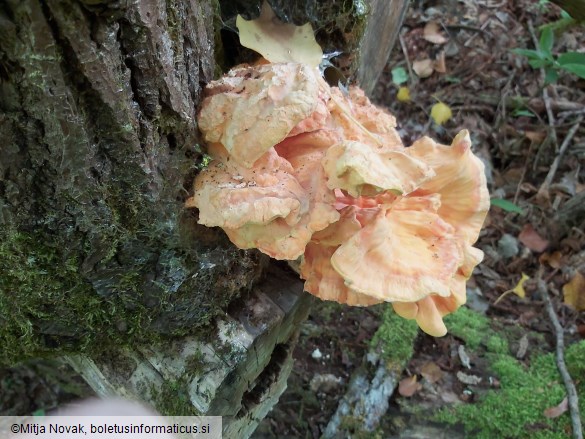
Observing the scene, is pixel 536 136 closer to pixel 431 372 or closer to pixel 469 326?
pixel 469 326

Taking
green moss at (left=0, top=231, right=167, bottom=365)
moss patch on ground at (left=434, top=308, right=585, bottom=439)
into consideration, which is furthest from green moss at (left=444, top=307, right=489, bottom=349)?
green moss at (left=0, top=231, right=167, bottom=365)

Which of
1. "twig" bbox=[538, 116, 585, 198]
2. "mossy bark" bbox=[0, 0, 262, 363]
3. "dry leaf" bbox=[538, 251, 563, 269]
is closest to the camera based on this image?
"mossy bark" bbox=[0, 0, 262, 363]

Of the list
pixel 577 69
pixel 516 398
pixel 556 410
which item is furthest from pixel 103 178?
pixel 577 69

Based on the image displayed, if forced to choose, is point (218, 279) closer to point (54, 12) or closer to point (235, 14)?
point (235, 14)

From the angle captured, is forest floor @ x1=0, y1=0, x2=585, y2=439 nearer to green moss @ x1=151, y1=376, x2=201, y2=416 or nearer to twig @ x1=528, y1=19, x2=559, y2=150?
twig @ x1=528, y1=19, x2=559, y2=150

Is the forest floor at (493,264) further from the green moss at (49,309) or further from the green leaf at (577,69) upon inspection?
the green moss at (49,309)

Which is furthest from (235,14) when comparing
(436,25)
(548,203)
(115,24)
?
(436,25)

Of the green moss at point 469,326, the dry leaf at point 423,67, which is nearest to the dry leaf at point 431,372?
the green moss at point 469,326
